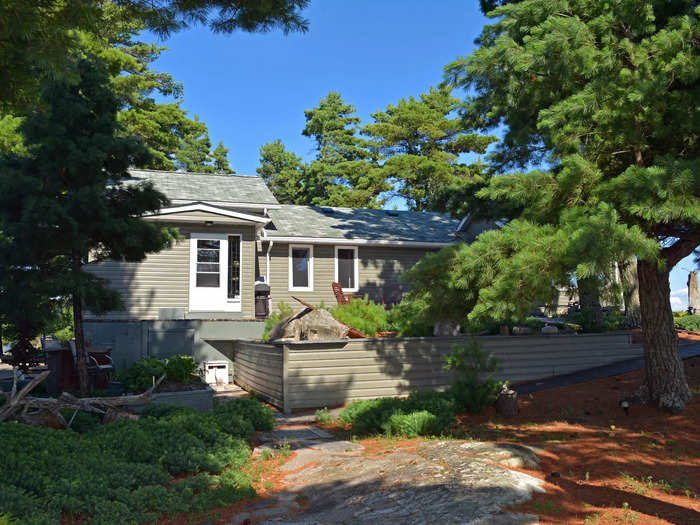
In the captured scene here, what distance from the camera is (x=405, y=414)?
27.0ft

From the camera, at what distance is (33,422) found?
7.48 metres

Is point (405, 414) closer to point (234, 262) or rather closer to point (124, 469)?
point (124, 469)

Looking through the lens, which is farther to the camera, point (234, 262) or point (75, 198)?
point (234, 262)

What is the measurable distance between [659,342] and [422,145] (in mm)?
30438

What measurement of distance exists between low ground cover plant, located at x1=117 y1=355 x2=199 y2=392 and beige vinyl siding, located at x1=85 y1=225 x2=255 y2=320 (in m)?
4.64

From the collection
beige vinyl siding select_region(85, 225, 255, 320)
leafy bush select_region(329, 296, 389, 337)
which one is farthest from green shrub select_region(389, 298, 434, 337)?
beige vinyl siding select_region(85, 225, 255, 320)

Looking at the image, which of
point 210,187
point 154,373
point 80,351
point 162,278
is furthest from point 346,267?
point 80,351

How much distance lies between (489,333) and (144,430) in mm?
9124

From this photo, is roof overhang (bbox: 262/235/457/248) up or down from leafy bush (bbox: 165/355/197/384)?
up

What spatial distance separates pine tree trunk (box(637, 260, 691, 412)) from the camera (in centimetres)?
838

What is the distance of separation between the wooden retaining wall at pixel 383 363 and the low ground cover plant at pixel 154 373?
5.48 ft

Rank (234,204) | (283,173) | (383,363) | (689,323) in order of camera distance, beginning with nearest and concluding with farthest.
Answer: (383,363)
(234,204)
(689,323)
(283,173)

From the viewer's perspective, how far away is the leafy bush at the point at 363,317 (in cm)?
1354

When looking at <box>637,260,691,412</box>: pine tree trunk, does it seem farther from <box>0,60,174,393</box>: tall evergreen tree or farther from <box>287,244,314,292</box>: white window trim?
<box>287,244,314,292</box>: white window trim
